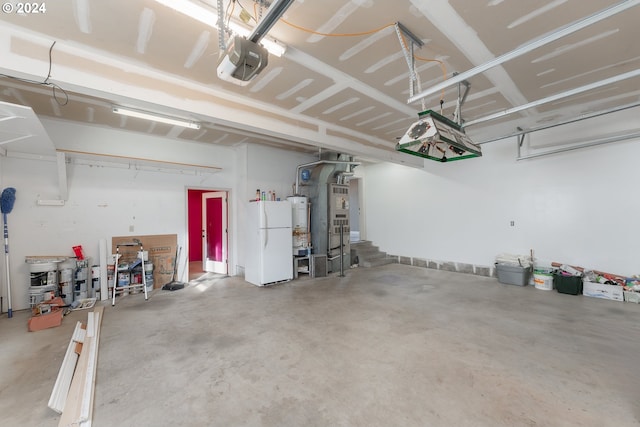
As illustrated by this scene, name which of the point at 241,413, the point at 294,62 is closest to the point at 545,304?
the point at 241,413

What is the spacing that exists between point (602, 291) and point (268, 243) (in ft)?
19.6

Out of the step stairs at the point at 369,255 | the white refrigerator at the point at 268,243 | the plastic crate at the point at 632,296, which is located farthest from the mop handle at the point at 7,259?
the plastic crate at the point at 632,296

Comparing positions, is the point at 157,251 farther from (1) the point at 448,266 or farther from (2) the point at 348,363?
(1) the point at 448,266

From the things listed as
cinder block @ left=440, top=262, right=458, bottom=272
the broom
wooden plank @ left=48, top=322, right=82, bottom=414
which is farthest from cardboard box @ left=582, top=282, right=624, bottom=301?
the broom

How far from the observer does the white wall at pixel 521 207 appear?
14.4 feet

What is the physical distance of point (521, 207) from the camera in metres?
5.43

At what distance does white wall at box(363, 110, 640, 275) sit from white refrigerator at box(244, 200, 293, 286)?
3.56 metres

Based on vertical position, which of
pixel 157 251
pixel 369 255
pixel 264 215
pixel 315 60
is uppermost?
pixel 315 60

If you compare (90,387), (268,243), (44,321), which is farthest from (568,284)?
(44,321)

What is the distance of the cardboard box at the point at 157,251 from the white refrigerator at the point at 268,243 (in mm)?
1563

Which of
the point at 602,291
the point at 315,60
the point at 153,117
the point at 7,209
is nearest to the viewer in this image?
the point at 315,60

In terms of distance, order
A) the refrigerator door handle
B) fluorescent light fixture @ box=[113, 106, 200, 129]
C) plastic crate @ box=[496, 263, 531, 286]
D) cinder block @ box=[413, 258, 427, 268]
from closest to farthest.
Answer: fluorescent light fixture @ box=[113, 106, 200, 129], plastic crate @ box=[496, 263, 531, 286], the refrigerator door handle, cinder block @ box=[413, 258, 427, 268]

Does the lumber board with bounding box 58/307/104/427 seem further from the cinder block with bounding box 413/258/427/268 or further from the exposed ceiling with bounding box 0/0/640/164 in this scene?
the cinder block with bounding box 413/258/427/268

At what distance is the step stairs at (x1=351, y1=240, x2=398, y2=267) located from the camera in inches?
289
